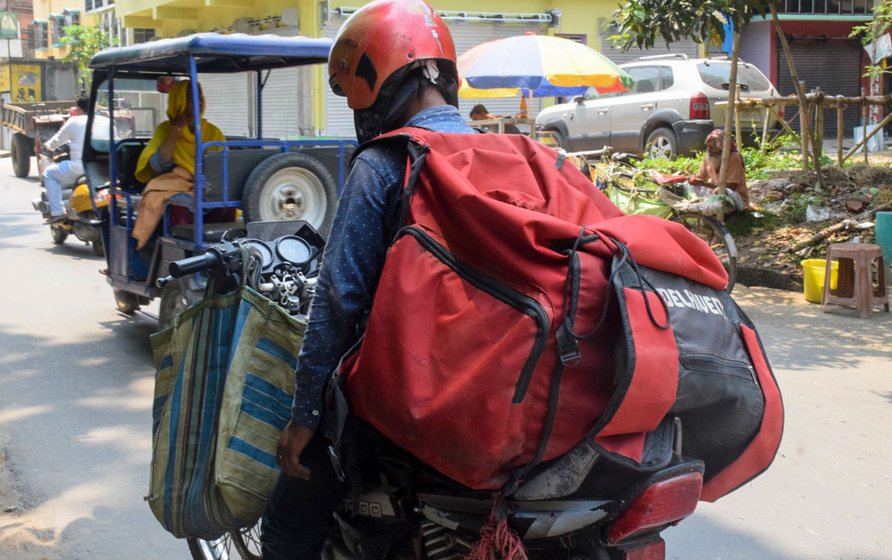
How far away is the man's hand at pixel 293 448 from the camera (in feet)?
7.50

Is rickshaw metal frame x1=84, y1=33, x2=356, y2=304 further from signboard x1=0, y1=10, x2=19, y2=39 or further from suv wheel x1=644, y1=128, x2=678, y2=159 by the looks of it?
signboard x1=0, y1=10, x2=19, y2=39

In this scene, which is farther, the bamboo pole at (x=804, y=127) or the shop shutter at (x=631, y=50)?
the shop shutter at (x=631, y=50)

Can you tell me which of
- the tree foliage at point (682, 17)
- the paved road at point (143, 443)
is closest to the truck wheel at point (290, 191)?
the paved road at point (143, 443)

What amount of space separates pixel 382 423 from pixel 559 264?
488 mm

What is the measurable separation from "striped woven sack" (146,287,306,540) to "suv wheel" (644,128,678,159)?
565 inches

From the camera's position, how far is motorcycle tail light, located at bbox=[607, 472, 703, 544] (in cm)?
204

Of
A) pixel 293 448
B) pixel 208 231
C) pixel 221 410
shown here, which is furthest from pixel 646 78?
pixel 293 448

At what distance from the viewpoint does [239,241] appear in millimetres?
3139

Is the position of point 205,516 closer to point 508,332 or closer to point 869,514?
point 508,332

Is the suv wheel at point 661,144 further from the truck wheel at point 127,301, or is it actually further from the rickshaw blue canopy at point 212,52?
the truck wheel at point 127,301

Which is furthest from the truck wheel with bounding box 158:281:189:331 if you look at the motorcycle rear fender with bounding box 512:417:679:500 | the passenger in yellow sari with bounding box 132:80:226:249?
the motorcycle rear fender with bounding box 512:417:679:500

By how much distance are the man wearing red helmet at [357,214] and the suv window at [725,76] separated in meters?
15.0

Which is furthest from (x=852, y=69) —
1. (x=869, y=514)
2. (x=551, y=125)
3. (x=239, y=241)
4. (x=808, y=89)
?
(x=239, y=241)

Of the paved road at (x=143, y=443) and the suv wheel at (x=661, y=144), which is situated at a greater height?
the suv wheel at (x=661, y=144)
